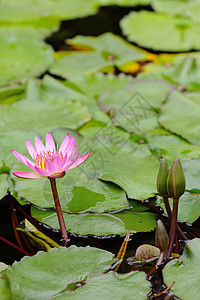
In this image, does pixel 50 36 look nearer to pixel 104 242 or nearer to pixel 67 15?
pixel 67 15

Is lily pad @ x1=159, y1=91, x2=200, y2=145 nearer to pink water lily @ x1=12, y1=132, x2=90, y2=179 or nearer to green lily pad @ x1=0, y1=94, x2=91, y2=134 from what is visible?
green lily pad @ x1=0, y1=94, x2=91, y2=134

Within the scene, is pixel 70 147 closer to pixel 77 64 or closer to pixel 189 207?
pixel 189 207

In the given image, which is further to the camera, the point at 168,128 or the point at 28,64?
the point at 28,64

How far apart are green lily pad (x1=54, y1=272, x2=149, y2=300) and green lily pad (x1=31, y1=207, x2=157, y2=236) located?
25cm

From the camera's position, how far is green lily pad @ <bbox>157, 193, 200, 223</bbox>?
1600 millimetres

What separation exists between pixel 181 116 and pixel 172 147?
24 centimetres

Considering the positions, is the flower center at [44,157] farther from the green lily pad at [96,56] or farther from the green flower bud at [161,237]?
the green lily pad at [96,56]

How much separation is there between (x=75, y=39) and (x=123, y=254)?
223 centimetres

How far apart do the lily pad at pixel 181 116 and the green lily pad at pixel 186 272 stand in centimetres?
79

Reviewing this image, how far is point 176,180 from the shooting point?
1.31 m

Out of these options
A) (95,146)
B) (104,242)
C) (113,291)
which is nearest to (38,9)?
(95,146)

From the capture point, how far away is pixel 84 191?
169 centimetres

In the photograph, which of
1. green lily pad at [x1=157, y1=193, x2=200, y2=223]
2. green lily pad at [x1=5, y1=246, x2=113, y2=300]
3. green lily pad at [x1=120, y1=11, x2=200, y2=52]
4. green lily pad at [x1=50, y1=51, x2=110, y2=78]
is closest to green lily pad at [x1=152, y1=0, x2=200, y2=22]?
green lily pad at [x1=120, y1=11, x2=200, y2=52]

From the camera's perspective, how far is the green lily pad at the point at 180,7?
140 inches
